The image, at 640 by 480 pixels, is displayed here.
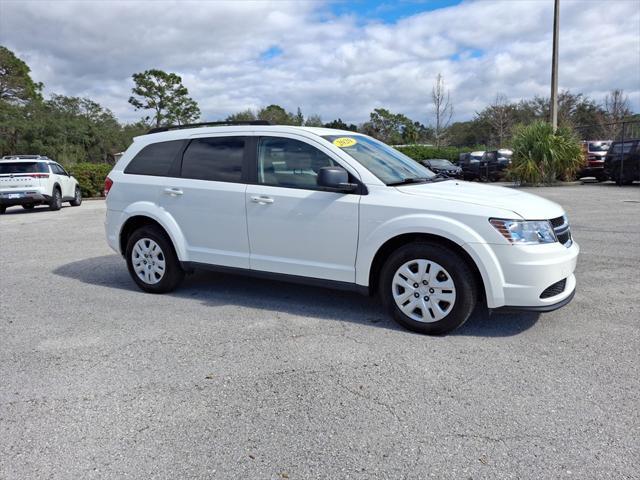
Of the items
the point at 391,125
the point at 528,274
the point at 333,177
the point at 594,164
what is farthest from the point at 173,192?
the point at 391,125

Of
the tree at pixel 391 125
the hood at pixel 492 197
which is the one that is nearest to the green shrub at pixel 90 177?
the hood at pixel 492 197

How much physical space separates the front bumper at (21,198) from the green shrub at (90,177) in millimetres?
7570

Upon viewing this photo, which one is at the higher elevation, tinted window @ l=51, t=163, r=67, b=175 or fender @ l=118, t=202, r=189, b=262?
tinted window @ l=51, t=163, r=67, b=175

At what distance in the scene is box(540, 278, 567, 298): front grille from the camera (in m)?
4.23

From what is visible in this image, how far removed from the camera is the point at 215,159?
555cm

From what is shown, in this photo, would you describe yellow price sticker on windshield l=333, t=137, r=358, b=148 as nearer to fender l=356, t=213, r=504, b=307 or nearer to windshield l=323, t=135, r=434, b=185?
windshield l=323, t=135, r=434, b=185

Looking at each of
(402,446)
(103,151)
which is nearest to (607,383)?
(402,446)

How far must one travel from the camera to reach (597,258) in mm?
7320

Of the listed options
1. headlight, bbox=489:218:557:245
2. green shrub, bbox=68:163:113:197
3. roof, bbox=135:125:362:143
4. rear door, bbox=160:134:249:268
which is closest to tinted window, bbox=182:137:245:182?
rear door, bbox=160:134:249:268

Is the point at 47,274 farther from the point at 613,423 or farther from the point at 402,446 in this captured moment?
the point at 613,423

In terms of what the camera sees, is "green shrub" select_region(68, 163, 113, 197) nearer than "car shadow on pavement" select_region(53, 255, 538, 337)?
No

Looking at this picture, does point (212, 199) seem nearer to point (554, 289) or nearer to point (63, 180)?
point (554, 289)

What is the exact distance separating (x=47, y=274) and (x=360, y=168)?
4.78 meters

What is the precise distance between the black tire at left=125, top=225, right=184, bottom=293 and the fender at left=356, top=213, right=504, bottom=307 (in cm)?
232
